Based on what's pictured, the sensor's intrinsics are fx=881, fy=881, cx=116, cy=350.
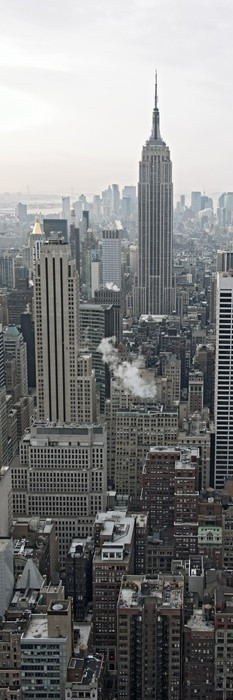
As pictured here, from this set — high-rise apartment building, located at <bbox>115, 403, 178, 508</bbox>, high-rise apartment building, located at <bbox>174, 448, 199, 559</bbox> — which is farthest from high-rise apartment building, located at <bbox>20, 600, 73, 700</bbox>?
high-rise apartment building, located at <bbox>115, 403, 178, 508</bbox>

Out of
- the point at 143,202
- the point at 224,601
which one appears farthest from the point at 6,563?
the point at 143,202

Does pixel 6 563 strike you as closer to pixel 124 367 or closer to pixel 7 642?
pixel 7 642

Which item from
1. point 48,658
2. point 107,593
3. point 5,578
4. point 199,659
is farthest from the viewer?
point 107,593

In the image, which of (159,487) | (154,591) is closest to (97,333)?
(159,487)

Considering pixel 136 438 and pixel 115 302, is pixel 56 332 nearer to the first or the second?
pixel 136 438

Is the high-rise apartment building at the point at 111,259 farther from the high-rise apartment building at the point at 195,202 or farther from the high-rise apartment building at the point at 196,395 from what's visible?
the high-rise apartment building at the point at 196,395

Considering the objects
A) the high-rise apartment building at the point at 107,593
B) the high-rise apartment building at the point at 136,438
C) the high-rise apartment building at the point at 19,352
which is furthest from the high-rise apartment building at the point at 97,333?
the high-rise apartment building at the point at 107,593
